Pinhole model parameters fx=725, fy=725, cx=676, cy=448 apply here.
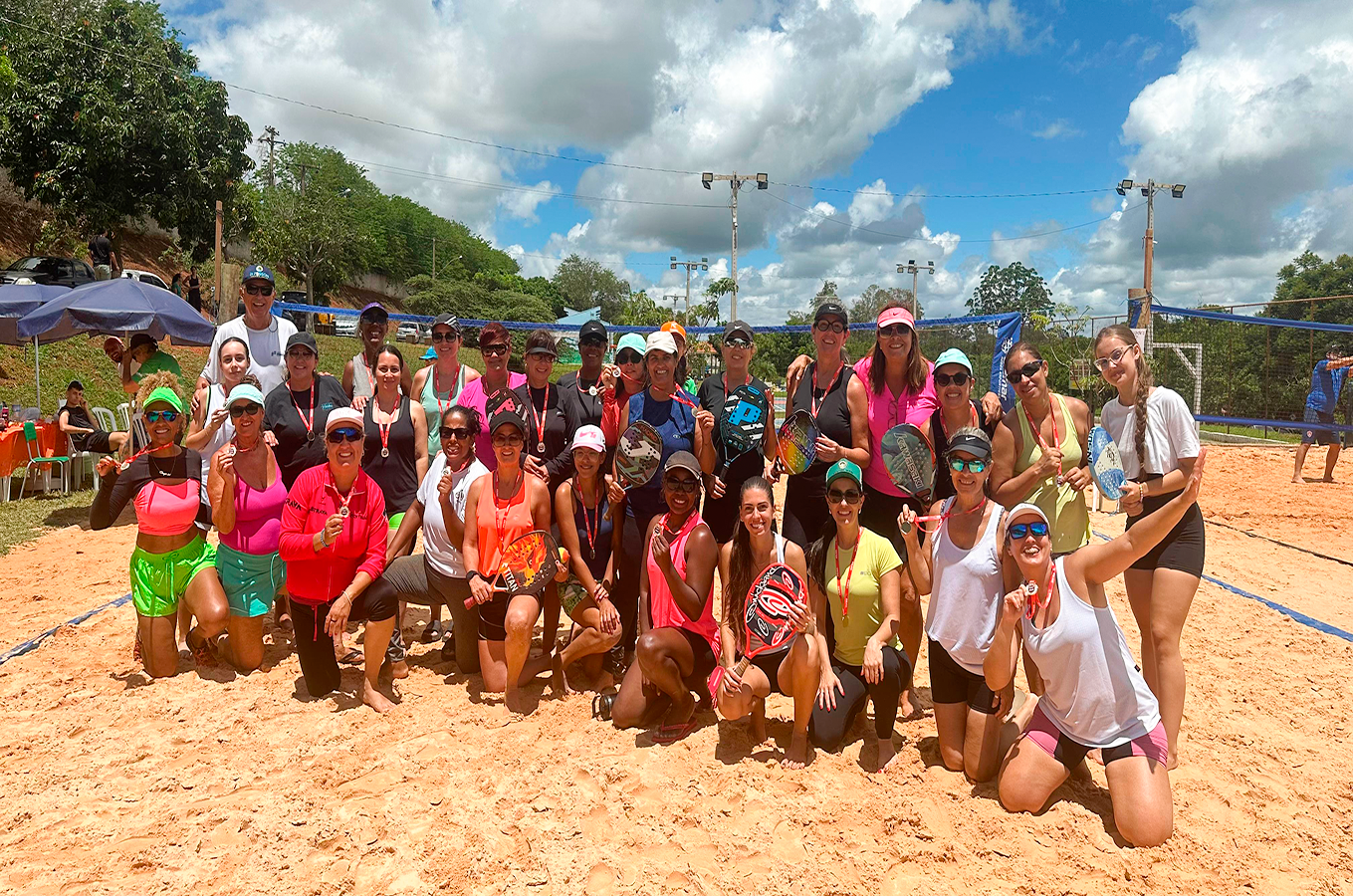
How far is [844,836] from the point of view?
2674 millimetres

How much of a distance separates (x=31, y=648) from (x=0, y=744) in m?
1.39

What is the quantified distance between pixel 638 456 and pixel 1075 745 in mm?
2251

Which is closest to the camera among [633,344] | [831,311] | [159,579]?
[831,311]

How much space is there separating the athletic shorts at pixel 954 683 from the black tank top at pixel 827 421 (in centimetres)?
98

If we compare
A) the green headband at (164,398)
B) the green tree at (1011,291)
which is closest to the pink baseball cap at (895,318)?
the green headband at (164,398)

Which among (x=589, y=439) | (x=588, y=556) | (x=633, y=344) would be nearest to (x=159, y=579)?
(x=588, y=556)

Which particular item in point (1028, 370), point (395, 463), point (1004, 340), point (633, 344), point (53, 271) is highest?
point (53, 271)

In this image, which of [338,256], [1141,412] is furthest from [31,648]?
[338,256]

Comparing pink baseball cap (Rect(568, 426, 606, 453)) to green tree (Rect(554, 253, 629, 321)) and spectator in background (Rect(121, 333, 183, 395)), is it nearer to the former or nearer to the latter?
spectator in background (Rect(121, 333, 183, 395))

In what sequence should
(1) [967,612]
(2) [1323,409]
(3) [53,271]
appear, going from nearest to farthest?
(1) [967,612] < (2) [1323,409] < (3) [53,271]

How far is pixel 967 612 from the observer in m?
2.99

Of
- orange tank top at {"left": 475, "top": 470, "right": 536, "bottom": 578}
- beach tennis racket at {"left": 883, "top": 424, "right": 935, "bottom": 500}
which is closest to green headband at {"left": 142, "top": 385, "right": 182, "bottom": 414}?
orange tank top at {"left": 475, "top": 470, "right": 536, "bottom": 578}

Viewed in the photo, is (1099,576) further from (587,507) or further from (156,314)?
(156,314)

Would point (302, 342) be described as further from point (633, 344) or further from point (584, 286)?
point (584, 286)
